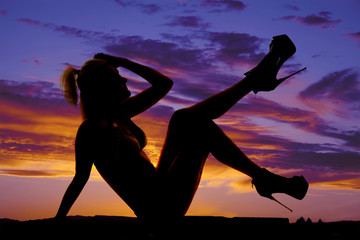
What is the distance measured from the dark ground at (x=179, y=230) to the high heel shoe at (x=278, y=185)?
57 cm

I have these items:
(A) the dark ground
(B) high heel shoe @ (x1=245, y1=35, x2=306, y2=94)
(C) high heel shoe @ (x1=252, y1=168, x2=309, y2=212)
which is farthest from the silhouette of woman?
(A) the dark ground

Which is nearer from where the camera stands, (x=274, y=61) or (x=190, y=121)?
(x=190, y=121)

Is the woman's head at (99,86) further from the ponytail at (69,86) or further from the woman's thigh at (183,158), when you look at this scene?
the woman's thigh at (183,158)

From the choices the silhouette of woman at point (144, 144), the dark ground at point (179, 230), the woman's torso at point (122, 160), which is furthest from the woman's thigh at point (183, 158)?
the dark ground at point (179, 230)

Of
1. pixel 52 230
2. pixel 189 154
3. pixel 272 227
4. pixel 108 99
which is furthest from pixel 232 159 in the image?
pixel 52 230

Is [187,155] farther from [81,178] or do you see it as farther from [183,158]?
[81,178]

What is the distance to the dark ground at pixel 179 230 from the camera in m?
3.07

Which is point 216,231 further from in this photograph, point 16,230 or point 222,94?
point 16,230

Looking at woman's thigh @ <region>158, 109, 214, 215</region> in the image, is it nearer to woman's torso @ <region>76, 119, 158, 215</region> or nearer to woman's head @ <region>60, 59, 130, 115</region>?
woman's torso @ <region>76, 119, 158, 215</region>

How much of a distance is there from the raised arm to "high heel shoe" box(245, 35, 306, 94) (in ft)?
2.97

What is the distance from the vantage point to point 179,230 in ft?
10.1

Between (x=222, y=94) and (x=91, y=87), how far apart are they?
49.8 inches

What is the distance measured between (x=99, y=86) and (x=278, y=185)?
2.02 meters

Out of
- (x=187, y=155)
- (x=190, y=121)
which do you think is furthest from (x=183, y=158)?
(x=190, y=121)
